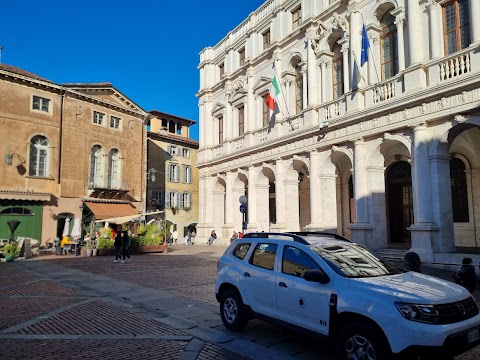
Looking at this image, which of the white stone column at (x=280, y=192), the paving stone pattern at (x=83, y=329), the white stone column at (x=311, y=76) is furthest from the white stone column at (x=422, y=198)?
the paving stone pattern at (x=83, y=329)

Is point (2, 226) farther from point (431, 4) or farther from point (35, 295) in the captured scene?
point (431, 4)

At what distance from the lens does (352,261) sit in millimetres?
5801

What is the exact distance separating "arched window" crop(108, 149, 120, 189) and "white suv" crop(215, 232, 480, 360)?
26.9 metres

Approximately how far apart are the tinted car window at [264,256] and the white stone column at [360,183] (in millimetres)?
12641

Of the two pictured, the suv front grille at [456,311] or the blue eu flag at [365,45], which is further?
the blue eu flag at [365,45]

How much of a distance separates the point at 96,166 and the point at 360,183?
21.8 metres

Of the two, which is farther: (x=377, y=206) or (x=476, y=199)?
(x=476, y=199)

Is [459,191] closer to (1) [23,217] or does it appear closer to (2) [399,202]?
(2) [399,202]

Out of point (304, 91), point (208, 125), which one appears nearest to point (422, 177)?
point (304, 91)

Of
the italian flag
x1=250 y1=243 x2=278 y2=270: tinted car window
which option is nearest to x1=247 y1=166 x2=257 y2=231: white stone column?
the italian flag

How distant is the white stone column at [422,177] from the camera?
15.6 meters

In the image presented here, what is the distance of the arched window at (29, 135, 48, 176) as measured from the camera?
2741 cm

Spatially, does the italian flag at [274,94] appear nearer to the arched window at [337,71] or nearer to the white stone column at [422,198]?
the arched window at [337,71]

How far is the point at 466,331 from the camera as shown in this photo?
177 inches
